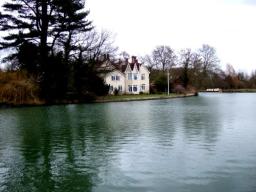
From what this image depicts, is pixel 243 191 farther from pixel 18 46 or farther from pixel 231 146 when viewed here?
pixel 18 46

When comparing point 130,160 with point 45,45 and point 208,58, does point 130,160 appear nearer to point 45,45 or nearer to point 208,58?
point 45,45

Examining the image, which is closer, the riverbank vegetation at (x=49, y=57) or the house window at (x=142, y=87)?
the riverbank vegetation at (x=49, y=57)

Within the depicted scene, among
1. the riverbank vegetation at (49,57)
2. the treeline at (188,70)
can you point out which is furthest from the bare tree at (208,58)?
the riverbank vegetation at (49,57)

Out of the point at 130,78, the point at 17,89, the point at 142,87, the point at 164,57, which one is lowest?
the point at 17,89

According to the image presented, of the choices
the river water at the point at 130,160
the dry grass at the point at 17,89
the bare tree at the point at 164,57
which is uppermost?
the bare tree at the point at 164,57

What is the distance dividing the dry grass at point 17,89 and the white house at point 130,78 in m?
30.3

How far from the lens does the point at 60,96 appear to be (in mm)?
45500

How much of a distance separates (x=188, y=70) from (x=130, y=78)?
1763cm

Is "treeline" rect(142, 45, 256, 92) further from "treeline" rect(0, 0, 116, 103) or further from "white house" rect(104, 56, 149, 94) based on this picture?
"treeline" rect(0, 0, 116, 103)

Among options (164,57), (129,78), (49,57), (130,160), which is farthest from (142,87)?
(130,160)

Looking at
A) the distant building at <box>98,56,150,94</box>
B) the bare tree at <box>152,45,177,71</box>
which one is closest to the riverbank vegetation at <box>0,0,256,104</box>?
the distant building at <box>98,56,150,94</box>

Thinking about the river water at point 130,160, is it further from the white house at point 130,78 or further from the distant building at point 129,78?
the white house at point 130,78

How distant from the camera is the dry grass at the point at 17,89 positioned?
132 ft

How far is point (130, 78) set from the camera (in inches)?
2958
